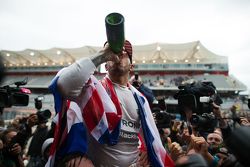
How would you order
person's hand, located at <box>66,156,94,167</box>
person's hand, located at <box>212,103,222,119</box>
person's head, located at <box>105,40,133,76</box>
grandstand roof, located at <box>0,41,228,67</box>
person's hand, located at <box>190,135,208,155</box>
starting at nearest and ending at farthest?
person's hand, located at <box>66,156,94,167</box>
person's hand, located at <box>190,135,208,155</box>
person's head, located at <box>105,40,133,76</box>
person's hand, located at <box>212,103,222,119</box>
grandstand roof, located at <box>0,41,228,67</box>

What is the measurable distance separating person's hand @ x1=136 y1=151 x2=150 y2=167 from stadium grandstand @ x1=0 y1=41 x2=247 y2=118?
1058 inches

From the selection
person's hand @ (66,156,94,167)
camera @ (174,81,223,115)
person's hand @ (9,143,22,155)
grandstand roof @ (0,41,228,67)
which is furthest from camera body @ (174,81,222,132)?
grandstand roof @ (0,41,228,67)

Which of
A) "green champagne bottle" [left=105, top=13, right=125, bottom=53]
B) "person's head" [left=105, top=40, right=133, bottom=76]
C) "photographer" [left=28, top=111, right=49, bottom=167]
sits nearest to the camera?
"green champagne bottle" [left=105, top=13, right=125, bottom=53]

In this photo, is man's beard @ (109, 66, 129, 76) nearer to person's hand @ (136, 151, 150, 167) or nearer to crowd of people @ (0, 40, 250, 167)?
crowd of people @ (0, 40, 250, 167)

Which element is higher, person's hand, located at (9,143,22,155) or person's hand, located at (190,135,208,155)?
person's hand, located at (190,135,208,155)

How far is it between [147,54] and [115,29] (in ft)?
145

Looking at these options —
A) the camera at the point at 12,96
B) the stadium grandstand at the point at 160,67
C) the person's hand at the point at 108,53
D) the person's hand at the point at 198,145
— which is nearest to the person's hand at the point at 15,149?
the camera at the point at 12,96

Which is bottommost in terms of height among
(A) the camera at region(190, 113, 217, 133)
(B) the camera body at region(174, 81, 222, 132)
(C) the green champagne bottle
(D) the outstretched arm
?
(A) the camera at region(190, 113, 217, 133)

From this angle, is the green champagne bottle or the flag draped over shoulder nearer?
the green champagne bottle

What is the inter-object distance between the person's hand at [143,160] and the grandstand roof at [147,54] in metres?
36.9

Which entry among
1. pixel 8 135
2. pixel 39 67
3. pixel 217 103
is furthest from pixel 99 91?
pixel 39 67

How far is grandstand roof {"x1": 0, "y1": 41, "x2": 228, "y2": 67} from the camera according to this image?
136 feet

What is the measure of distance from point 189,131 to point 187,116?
252mm

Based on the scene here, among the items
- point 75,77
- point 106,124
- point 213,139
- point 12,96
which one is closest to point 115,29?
point 75,77
